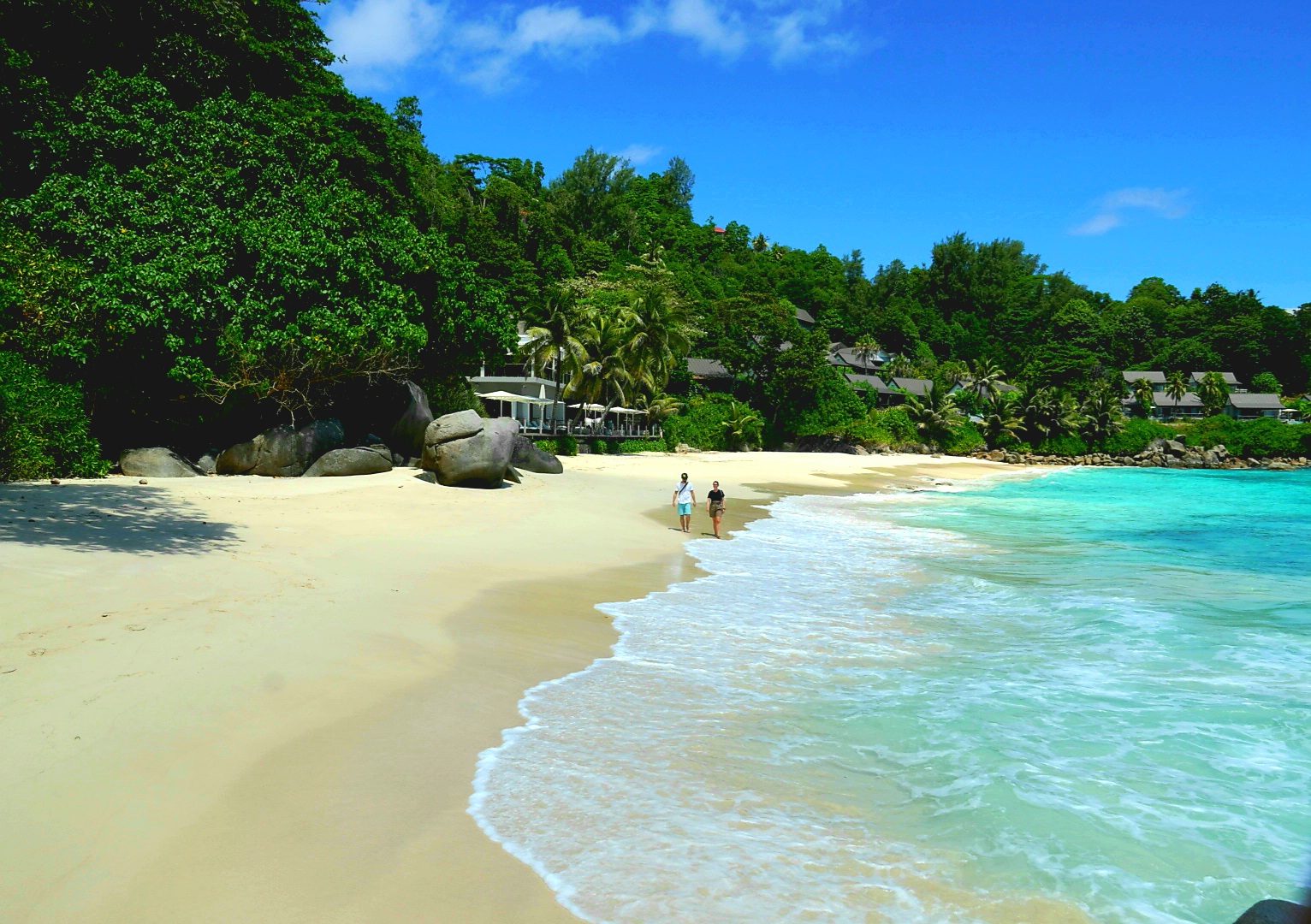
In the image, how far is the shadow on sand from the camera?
9656 mm

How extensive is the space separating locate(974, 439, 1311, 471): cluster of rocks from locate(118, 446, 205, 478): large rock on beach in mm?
65418

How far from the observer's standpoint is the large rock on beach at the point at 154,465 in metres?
18.6

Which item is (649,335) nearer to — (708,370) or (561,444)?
(561,444)

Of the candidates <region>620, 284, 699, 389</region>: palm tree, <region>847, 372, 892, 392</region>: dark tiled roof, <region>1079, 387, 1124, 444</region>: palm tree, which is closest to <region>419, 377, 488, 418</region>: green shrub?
<region>620, 284, 699, 389</region>: palm tree

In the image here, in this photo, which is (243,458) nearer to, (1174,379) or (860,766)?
(860,766)

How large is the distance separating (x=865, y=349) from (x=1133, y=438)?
97.6 ft

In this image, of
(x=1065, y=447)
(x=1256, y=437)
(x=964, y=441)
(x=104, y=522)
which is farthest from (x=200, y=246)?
(x=1256, y=437)

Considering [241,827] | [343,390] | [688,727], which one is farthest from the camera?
[343,390]

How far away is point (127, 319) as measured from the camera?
17.8 meters

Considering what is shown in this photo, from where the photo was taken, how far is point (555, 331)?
43.4 m

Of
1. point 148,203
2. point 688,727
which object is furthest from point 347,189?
point 688,727

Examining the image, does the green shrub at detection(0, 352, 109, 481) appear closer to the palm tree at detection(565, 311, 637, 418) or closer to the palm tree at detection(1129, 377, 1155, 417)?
the palm tree at detection(565, 311, 637, 418)

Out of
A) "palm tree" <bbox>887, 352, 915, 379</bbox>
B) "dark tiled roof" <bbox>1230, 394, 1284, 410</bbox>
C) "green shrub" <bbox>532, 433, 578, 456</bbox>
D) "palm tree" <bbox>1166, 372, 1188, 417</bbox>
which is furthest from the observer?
"palm tree" <bbox>887, 352, 915, 379</bbox>

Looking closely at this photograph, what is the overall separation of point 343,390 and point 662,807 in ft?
73.3
